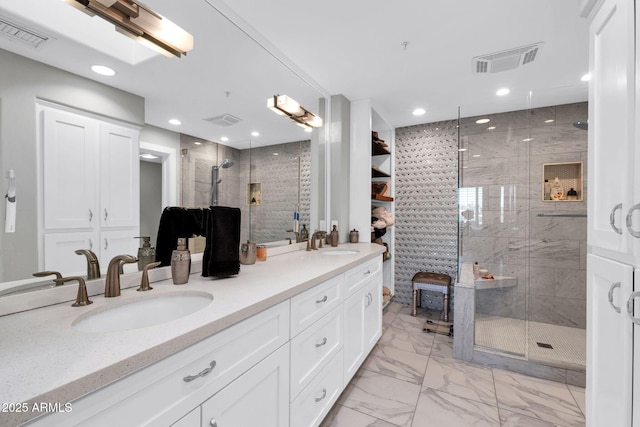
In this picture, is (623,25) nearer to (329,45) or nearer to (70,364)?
(329,45)

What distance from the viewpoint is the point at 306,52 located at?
2.08 m

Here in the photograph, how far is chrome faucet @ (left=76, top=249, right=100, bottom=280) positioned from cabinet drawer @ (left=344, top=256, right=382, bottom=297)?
1.28 meters

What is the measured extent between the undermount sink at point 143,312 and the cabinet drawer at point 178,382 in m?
0.24

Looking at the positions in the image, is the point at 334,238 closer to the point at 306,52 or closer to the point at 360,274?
the point at 360,274

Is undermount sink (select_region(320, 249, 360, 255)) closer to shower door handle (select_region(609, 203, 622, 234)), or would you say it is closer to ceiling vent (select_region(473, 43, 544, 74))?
shower door handle (select_region(609, 203, 622, 234))

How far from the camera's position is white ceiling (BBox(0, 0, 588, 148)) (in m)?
1.10

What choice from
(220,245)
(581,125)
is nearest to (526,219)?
(581,125)

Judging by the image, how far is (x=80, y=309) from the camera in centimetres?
91

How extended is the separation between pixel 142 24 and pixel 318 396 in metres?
1.97

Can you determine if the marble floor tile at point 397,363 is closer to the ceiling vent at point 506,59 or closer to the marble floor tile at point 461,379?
the marble floor tile at point 461,379

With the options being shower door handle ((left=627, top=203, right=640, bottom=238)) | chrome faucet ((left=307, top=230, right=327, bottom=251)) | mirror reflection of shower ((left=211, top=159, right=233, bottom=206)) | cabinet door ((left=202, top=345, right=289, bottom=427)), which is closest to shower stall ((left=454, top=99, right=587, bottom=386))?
chrome faucet ((left=307, top=230, right=327, bottom=251))

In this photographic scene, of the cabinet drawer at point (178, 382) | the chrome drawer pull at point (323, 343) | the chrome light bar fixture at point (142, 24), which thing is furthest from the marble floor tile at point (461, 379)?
the chrome light bar fixture at point (142, 24)

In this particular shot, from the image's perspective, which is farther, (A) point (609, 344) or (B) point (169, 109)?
(B) point (169, 109)

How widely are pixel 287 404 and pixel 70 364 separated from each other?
0.89m
